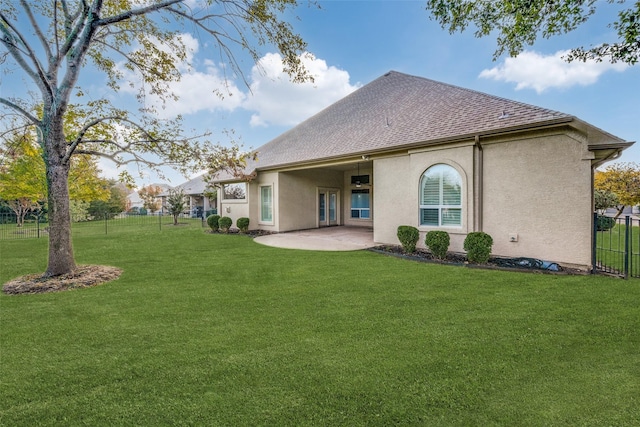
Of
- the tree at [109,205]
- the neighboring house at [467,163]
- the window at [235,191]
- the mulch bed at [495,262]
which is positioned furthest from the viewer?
the tree at [109,205]

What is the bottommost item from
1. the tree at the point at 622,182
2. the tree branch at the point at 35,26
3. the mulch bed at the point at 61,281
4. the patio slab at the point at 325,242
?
the mulch bed at the point at 61,281

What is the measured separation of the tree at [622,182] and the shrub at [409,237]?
20.3m

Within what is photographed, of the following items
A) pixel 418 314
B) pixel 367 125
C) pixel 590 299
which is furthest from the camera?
pixel 367 125

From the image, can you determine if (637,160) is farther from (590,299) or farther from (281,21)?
(281,21)

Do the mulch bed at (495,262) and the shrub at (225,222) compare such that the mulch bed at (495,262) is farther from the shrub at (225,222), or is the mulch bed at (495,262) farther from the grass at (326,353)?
the shrub at (225,222)

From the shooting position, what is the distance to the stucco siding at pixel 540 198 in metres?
6.94

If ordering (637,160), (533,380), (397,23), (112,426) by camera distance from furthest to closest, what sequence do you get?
1. (637,160)
2. (397,23)
3. (533,380)
4. (112,426)

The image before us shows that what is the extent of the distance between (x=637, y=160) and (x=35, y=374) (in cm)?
3475

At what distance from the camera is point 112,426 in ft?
7.36

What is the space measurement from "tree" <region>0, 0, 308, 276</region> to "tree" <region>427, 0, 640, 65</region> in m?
3.57

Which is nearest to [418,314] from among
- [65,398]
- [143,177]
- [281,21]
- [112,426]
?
[112,426]

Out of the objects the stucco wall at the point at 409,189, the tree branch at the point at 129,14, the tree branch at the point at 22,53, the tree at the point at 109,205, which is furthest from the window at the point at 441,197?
the tree at the point at 109,205

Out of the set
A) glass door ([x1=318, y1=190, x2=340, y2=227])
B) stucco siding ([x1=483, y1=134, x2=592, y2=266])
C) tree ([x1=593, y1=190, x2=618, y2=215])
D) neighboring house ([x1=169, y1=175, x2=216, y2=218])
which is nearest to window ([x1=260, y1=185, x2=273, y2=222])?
glass door ([x1=318, y1=190, x2=340, y2=227])

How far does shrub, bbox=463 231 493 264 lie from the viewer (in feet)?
24.5
